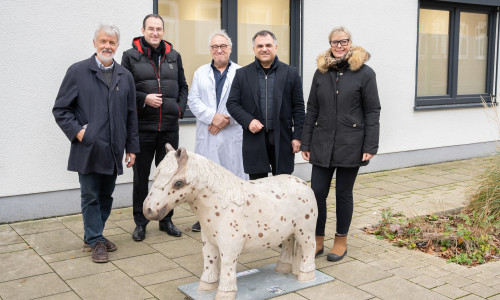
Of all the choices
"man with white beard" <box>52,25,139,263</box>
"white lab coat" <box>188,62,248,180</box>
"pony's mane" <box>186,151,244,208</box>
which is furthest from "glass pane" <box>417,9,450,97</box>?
"pony's mane" <box>186,151,244,208</box>

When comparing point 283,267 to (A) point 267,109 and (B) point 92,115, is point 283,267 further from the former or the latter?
(B) point 92,115

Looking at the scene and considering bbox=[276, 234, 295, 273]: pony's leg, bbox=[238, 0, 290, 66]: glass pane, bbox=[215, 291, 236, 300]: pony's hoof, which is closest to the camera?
bbox=[215, 291, 236, 300]: pony's hoof

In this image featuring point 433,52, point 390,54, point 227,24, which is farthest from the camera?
point 433,52

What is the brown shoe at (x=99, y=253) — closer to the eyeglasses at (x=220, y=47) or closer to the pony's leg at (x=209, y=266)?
the pony's leg at (x=209, y=266)

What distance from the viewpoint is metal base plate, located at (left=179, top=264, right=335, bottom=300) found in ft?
13.4

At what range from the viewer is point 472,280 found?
177 inches

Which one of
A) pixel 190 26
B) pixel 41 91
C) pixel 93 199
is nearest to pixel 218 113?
pixel 93 199

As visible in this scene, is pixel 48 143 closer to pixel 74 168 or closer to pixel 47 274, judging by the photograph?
pixel 74 168

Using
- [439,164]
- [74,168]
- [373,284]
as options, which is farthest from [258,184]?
[439,164]

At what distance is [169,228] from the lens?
5711mm

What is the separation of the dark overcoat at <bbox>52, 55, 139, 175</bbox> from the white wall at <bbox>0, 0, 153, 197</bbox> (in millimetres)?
1598

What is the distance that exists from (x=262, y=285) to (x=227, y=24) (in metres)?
4.56

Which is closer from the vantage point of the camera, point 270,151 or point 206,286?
point 206,286

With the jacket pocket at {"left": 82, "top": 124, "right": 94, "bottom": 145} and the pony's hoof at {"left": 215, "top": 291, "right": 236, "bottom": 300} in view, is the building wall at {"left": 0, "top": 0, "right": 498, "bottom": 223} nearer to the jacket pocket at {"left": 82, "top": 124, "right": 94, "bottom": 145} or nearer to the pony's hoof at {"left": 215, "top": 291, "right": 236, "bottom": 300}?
the jacket pocket at {"left": 82, "top": 124, "right": 94, "bottom": 145}
